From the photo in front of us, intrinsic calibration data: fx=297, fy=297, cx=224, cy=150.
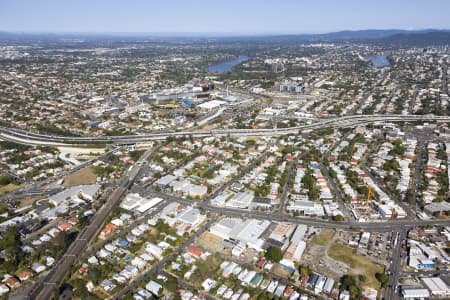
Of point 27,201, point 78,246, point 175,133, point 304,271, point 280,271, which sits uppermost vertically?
point 175,133

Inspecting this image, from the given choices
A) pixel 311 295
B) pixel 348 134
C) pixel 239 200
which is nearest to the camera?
pixel 311 295

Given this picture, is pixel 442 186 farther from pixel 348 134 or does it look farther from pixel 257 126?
pixel 257 126

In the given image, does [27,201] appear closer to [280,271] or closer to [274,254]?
[274,254]

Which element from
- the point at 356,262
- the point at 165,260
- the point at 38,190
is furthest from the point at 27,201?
the point at 356,262

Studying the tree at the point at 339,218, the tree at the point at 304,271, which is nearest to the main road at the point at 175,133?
the tree at the point at 339,218

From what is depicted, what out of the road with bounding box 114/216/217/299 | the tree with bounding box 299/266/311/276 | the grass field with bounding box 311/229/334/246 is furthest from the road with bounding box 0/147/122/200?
the grass field with bounding box 311/229/334/246

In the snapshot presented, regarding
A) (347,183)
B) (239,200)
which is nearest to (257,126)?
(347,183)
